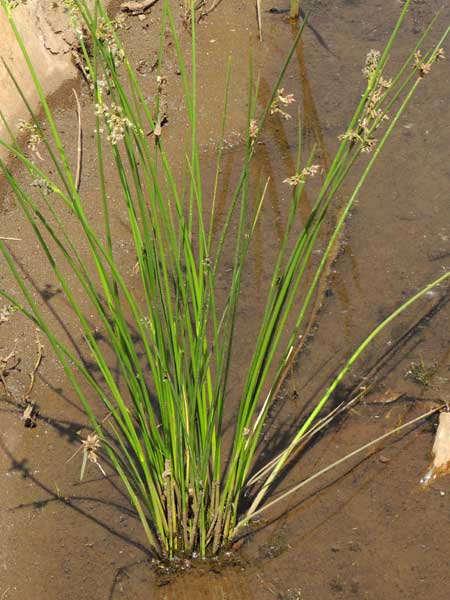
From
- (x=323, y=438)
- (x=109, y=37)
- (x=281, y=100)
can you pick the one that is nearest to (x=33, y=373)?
(x=323, y=438)

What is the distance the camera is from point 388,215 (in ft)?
10.8

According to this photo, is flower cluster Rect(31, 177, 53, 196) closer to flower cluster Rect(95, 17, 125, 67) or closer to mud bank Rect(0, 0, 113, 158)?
flower cluster Rect(95, 17, 125, 67)

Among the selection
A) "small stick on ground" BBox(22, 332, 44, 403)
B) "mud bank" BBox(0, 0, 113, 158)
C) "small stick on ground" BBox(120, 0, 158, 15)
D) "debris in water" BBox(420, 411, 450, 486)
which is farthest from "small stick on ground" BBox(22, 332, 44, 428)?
"small stick on ground" BBox(120, 0, 158, 15)

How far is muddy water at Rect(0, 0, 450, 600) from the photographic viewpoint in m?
2.19

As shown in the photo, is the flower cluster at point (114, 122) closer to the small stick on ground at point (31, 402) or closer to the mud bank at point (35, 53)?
the small stick on ground at point (31, 402)

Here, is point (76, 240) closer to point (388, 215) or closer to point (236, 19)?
point (388, 215)

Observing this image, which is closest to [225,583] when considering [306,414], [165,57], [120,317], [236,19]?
[306,414]

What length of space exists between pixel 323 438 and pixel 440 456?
32 cm

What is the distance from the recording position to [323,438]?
8.19ft

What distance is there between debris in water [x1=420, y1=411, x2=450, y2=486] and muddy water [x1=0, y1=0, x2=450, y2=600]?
4 centimetres

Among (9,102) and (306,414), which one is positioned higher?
(9,102)

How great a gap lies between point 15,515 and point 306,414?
85cm

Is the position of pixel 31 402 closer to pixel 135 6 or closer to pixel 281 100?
pixel 281 100

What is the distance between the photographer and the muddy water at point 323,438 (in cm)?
219
